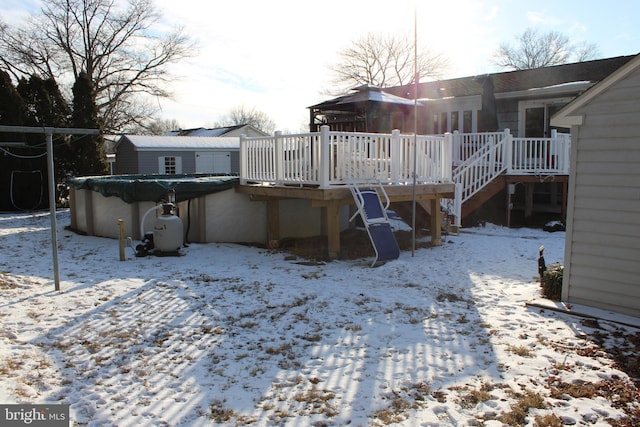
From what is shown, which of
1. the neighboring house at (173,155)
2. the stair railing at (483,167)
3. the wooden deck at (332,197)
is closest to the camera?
the wooden deck at (332,197)

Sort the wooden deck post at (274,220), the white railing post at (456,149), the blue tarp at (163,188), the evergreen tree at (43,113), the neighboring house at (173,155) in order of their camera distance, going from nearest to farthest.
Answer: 1. the blue tarp at (163,188)
2. the wooden deck post at (274,220)
3. the white railing post at (456,149)
4. the evergreen tree at (43,113)
5. the neighboring house at (173,155)

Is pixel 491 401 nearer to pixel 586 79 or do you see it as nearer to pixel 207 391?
pixel 207 391

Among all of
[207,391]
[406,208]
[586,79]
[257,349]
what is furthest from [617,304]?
[586,79]

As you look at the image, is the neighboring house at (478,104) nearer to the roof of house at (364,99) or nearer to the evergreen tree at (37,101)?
the roof of house at (364,99)

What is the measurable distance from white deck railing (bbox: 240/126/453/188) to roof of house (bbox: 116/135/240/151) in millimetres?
15846

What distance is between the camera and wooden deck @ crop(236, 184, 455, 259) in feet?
25.4

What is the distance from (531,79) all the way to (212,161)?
15898 mm

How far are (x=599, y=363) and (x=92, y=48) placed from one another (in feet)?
99.3

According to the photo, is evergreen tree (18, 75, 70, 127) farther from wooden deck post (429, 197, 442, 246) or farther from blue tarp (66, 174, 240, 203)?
wooden deck post (429, 197, 442, 246)

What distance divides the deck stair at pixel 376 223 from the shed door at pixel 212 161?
59.7ft

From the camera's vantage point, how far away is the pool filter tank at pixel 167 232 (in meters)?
7.82

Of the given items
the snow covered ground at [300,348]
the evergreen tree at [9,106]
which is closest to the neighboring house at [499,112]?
the snow covered ground at [300,348]

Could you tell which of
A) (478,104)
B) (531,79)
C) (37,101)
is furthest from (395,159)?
(37,101)

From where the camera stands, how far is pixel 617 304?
A: 16.5ft
